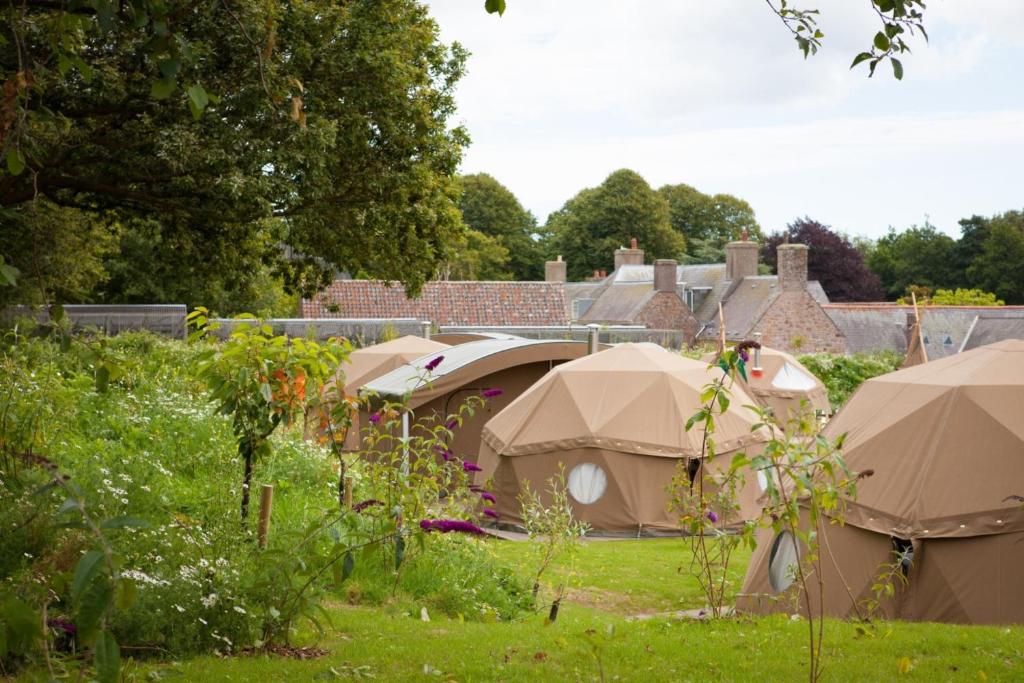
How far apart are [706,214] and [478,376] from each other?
7875cm

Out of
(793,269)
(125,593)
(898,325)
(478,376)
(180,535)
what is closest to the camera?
(125,593)

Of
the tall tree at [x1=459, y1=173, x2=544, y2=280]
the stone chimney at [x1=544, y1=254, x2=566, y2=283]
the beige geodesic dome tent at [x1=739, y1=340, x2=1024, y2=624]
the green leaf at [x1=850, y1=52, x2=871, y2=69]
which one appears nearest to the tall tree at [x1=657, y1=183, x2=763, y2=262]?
the tall tree at [x1=459, y1=173, x2=544, y2=280]

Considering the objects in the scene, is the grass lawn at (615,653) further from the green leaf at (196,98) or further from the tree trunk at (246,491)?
the green leaf at (196,98)

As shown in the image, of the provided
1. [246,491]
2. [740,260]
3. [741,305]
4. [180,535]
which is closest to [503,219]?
[740,260]

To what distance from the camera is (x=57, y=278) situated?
24375mm

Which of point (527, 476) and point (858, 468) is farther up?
point (858, 468)

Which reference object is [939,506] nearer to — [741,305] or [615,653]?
[615,653]

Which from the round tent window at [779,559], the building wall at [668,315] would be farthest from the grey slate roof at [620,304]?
the round tent window at [779,559]

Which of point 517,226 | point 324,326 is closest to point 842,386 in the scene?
point 324,326

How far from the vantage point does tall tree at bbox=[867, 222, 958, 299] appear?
88438 millimetres

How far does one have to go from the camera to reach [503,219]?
274ft

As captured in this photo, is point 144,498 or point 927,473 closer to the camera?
point 144,498

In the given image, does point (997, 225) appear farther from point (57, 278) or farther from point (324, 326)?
point (57, 278)

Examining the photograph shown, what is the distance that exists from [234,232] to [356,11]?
3.13 metres
